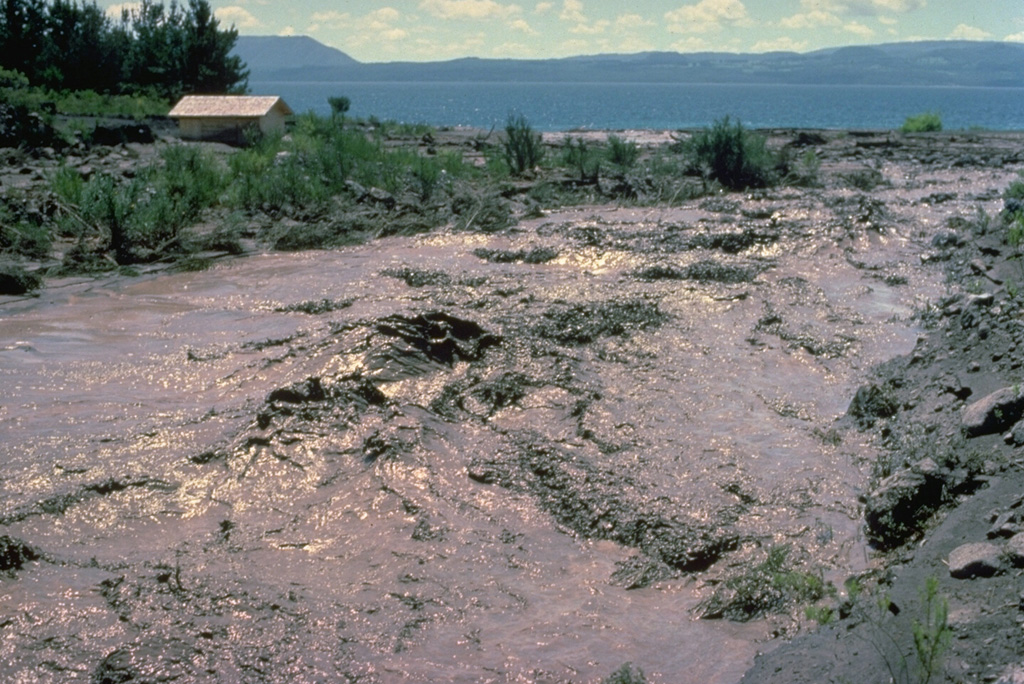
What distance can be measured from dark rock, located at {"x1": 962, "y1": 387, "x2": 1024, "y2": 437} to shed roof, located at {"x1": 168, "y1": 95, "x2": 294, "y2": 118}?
18948 mm

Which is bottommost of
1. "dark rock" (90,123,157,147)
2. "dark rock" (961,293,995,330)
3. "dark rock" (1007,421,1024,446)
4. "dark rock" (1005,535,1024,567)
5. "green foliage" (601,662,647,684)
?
"green foliage" (601,662,647,684)

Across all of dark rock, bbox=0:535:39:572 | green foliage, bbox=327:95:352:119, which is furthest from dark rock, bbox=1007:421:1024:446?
green foliage, bbox=327:95:352:119

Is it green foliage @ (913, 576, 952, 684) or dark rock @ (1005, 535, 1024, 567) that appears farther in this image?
dark rock @ (1005, 535, 1024, 567)

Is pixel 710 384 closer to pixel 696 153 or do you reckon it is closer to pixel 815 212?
pixel 815 212

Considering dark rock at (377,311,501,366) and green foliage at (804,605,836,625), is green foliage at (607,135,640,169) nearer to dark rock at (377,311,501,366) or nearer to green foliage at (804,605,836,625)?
dark rock at (377,311,501,366)

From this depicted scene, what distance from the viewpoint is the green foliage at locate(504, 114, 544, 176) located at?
17.7m

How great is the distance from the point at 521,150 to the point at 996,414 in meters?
13.5

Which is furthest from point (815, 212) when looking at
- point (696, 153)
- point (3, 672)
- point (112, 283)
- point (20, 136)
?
point (20, 136)

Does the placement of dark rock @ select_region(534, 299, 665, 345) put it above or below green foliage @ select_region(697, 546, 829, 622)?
above

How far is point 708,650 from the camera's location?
3893 millimetres

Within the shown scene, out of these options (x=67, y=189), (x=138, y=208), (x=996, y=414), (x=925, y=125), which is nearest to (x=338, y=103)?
(x=67, y=189)

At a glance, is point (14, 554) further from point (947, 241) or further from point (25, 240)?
point (947, 241)

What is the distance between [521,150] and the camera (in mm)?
17781

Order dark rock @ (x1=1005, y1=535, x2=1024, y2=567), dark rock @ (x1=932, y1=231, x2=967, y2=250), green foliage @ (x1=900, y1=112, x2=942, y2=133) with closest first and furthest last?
dark rock @ (x1=1005, y1=535, x2=1024, y2=567)
dark rock @ (x1=932, y1=231, x2=967, y2=250)
green foliage @ (x1=900, y1=112, x2=942, y2=133)
